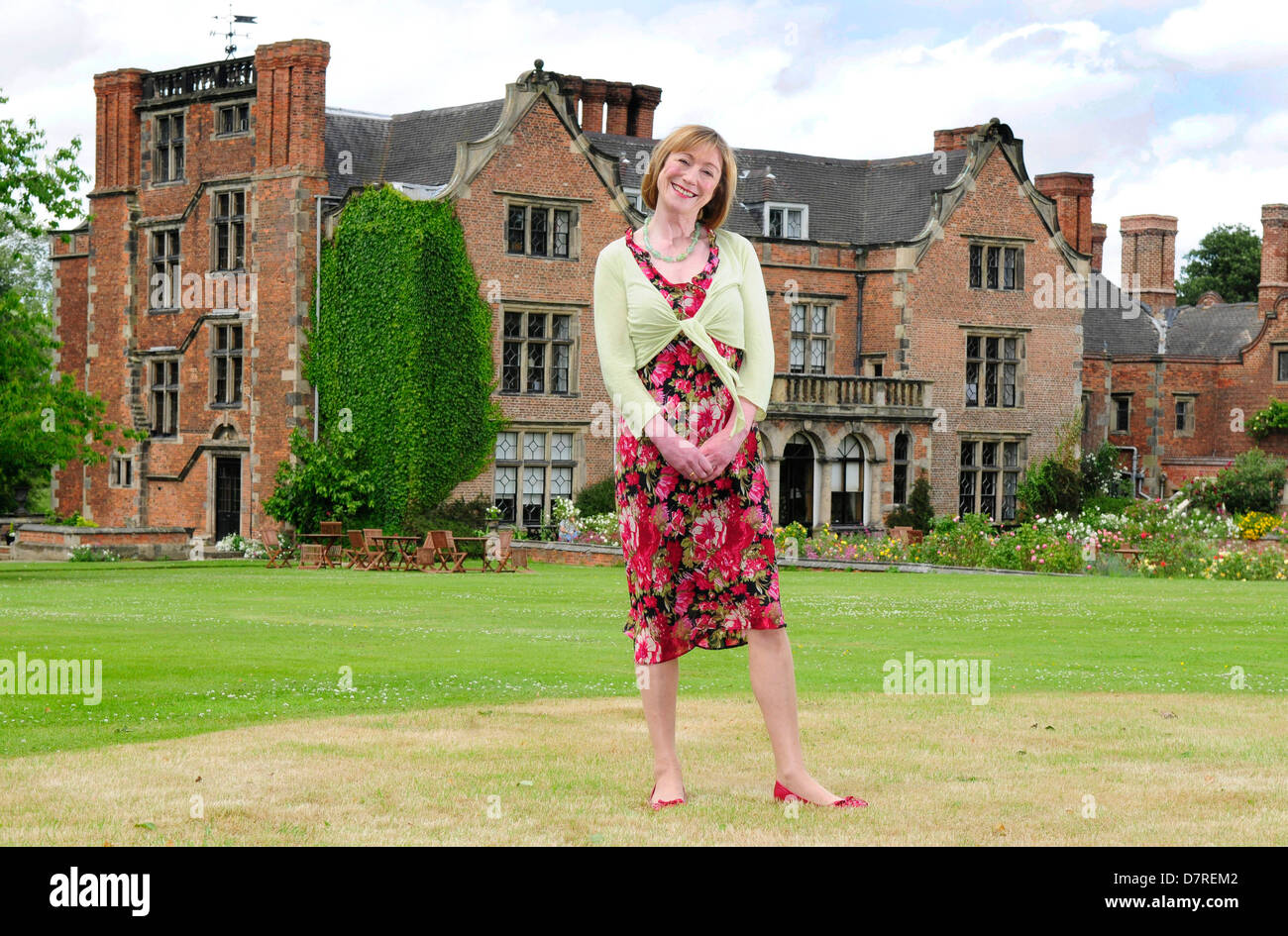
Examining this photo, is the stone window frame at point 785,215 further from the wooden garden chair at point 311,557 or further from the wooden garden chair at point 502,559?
the wooden garden chair at point 311,557

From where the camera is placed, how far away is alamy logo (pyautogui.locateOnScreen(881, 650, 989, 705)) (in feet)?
33.7

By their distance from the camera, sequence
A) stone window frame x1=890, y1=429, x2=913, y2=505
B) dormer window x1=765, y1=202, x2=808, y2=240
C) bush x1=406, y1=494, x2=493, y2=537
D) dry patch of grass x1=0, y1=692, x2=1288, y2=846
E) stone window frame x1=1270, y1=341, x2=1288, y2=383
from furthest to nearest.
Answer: stone window frame x1=1270, y1=341, x2=1288, y2=383 < dormer window x1=765, y1=202, x2=808, y2=240 < stone window frame x1=890, y1=429, x2=913, y2=505 < bush x1=406, y1=494, x2=493, y2=537 < dry patch of grass x1=0, y1=692, x2=1288, y2=846

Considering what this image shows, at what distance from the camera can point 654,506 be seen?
6.80 metres

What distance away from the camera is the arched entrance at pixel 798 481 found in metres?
38.9

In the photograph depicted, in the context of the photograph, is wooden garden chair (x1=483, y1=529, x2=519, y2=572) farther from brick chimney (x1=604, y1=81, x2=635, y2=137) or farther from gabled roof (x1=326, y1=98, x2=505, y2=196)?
brick chimney (x1=604, y1=81, x2=635, y2=137)

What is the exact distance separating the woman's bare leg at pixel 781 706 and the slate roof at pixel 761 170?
104ft

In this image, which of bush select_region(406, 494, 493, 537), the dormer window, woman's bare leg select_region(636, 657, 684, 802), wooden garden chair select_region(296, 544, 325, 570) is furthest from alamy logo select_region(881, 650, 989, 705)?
the dormer window

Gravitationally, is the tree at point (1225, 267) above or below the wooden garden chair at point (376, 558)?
above

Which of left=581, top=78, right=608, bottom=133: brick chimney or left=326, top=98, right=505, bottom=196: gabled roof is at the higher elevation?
left=581, top=78, right=608, bottom=133: brick chimney

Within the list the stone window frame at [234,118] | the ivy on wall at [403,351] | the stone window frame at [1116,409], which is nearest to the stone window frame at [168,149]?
the stone window frame at [234,118]

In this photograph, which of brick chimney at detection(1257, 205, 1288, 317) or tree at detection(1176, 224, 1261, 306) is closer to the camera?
brick chimney at detection(1257, 205, 1288, 317)

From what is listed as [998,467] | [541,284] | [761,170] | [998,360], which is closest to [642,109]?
[761,170]

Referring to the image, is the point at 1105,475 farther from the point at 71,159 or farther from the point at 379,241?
the point at 71,159
